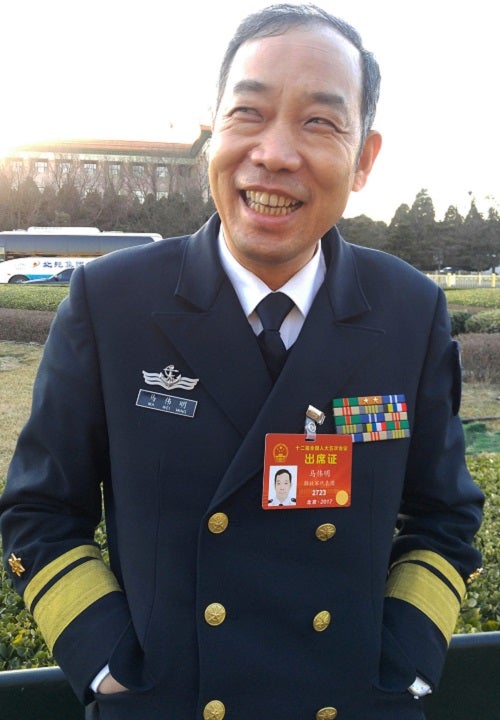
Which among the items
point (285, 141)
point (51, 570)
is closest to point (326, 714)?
point (51, 570)

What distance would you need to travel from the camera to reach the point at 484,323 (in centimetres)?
1036

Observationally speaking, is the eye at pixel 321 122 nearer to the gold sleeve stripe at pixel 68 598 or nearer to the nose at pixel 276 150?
the nose at pixel 276 150

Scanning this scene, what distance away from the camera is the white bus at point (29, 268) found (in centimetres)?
2209

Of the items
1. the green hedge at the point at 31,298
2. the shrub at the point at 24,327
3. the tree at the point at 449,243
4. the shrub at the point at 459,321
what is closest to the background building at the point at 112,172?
the tree at the point at 449,243

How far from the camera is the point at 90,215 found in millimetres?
32312

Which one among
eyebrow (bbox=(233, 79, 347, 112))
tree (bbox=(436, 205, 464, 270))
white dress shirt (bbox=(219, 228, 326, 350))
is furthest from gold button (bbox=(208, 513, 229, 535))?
tree (bbox=(436, 205, 464, 270))

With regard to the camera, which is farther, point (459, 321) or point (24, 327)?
point (459, 321)

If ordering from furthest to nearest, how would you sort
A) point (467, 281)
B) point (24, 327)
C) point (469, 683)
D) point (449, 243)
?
point (449, 243), point (467, 281), point (24, 327), point (469, 683)

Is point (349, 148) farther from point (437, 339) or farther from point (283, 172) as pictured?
point (437, 339)

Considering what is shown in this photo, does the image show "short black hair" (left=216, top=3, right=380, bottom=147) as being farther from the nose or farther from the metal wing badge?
the metal wing badge

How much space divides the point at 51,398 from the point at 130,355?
0.54ft

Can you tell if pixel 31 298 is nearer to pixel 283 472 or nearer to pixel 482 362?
pixel 482 362

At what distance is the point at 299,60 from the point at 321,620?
1.01 meters

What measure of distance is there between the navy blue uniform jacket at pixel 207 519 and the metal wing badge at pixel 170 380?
0.01 m
